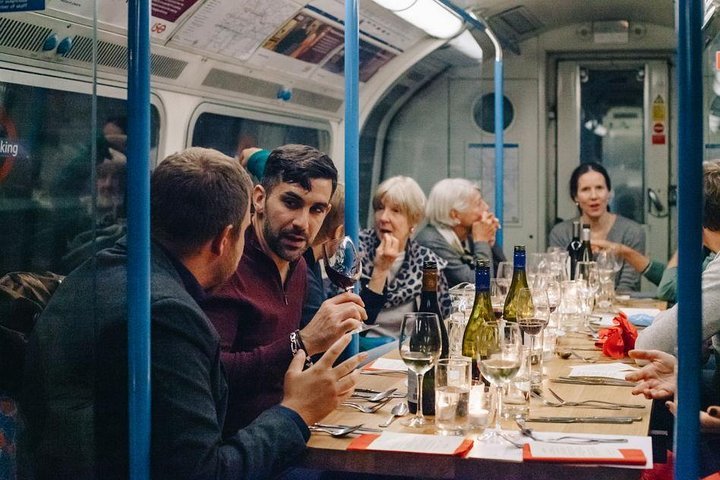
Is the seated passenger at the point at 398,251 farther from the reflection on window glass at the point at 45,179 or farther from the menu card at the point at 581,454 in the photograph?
the menu card at the point at 581,454

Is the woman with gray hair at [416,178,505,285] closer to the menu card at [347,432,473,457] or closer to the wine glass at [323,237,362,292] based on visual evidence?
the wine glass at [323,237,362,292]

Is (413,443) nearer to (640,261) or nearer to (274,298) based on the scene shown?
(274,298)

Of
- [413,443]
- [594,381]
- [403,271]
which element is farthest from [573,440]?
[403,271]

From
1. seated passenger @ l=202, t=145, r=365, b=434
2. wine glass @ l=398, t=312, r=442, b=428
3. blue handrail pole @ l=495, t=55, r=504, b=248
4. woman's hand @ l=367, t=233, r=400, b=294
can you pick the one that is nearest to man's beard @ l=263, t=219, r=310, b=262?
seated passenger @ l=202, t=145, r=365, b=434

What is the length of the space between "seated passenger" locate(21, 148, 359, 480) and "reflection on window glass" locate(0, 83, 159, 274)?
0.10m

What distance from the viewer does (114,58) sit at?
9.62ft

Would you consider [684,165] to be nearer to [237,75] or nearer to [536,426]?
[536,426]

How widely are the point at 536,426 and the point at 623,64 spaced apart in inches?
237

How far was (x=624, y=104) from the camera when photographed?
7773 millimetres

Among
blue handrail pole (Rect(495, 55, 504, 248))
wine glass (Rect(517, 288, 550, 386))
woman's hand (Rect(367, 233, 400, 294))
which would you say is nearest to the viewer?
wine glass (Rect(517, 288, 550, 386))

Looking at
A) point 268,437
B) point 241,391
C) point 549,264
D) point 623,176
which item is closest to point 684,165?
point 268,437

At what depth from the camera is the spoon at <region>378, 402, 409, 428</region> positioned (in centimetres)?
233

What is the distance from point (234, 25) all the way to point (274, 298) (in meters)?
1.70

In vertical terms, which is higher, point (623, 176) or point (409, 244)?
point (623, 176)
